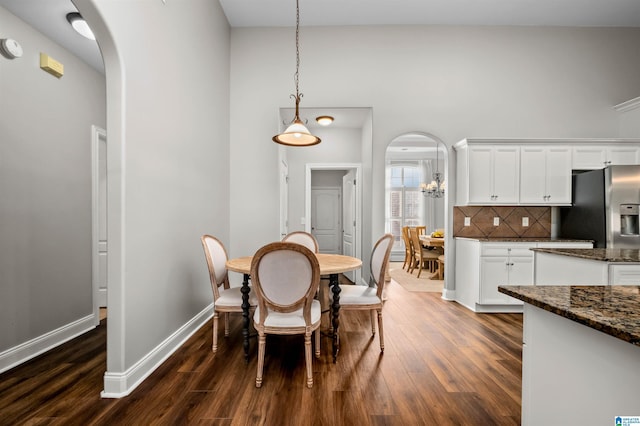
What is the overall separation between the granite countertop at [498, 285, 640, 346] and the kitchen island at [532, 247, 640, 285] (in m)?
1.00

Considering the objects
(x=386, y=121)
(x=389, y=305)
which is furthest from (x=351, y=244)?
(x=386, y=121)

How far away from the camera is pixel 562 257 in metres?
2.24

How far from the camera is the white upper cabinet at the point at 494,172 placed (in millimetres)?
3648

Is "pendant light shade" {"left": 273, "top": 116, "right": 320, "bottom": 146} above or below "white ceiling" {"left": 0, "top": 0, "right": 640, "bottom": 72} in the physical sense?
below

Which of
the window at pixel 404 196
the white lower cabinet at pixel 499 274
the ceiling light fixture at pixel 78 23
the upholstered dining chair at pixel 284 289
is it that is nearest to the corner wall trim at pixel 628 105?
the white lower cabinet at pixel 499 274

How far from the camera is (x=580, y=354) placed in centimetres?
86

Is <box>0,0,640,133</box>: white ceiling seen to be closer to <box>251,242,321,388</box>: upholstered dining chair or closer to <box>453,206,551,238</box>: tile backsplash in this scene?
<box>453,206,551,238</box>: tile backsplash

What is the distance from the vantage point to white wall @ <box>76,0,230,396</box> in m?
1.80

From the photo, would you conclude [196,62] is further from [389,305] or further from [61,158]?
[389,305]

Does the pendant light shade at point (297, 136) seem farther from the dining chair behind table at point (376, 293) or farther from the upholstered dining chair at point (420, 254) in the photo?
the upholstered dining chair at point (420, 254)

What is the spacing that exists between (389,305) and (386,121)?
2.54m

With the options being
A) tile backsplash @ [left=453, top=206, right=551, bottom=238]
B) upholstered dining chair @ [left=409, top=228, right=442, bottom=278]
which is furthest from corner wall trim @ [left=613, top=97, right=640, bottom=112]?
upholstered dining chair @ [left=409, top=228, right=442, bottom=278]

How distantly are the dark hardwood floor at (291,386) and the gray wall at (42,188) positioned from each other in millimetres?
429

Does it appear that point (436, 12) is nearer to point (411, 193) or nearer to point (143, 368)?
point (143, 368)
